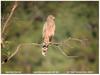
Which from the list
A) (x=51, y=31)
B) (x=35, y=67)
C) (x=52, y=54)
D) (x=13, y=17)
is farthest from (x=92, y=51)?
(x=13, y=17)

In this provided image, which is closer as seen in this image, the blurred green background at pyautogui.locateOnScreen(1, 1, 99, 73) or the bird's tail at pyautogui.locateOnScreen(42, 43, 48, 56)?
the bird's tail at pyautogui.locateOnScreen(42, 43, 48, 56)

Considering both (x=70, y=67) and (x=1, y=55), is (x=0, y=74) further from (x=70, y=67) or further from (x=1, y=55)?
(x=70, y=67)

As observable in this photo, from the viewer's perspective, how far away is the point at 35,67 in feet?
26.8

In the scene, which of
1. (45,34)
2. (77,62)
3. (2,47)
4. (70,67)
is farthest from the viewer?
(77,62)

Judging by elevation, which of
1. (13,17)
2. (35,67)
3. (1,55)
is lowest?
(35,67)

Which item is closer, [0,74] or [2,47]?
[2,47]

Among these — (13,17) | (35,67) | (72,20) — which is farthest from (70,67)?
(13,17)

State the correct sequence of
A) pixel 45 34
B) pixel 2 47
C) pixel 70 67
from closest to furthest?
pixel 2 47, pixel 45 34, pixel 70 67

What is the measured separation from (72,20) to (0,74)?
4036 mm

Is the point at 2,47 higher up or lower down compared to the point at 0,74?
higher up

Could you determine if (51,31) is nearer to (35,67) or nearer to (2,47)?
(2,47)

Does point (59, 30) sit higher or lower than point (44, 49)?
higher

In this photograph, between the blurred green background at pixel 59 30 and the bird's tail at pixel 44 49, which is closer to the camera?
the bird's tail at pixel 44 49

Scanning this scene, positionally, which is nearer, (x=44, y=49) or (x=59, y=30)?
(x=44, y=49)
